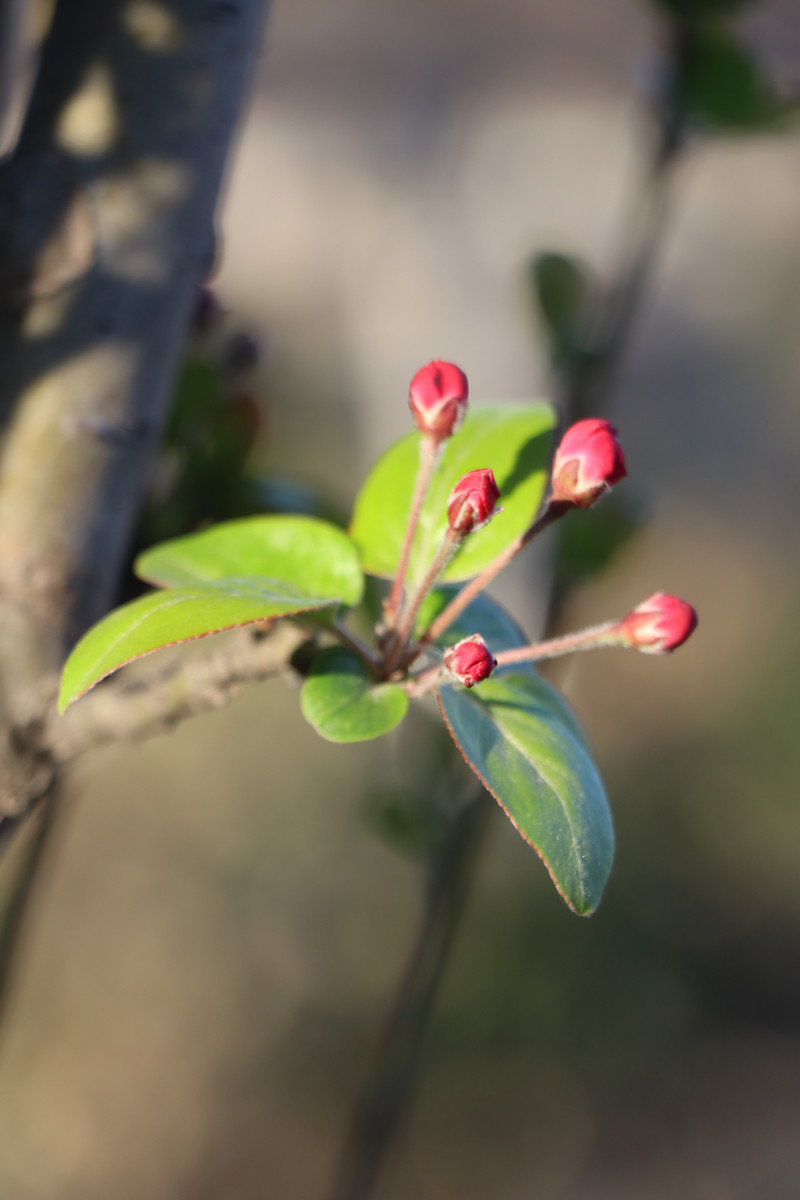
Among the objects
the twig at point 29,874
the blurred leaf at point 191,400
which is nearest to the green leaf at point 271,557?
the blurred leaf at point 191,400

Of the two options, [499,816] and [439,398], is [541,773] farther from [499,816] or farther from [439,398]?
[499,816]

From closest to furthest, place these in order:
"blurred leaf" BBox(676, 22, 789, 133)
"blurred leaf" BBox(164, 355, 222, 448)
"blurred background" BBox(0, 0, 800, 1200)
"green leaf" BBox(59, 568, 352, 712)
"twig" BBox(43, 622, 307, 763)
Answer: "green leaf" BBox(59, 568, 352, 712) → "twig" BBox(43, 622, 307, 763) → "blurred leaf" BBox(164, 355, 222, 448) → "blurred leaf" BBox(676, 22, 789, 133) → "blurred background" BBox(0, 0, 800, 1200)

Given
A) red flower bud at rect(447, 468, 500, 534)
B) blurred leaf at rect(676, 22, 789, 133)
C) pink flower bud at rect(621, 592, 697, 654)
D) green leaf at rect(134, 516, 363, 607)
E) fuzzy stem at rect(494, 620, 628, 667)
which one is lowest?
green leaf at rect(134, 516, 363, 607)

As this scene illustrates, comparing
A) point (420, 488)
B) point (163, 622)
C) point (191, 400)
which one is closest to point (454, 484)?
point (420, 488)

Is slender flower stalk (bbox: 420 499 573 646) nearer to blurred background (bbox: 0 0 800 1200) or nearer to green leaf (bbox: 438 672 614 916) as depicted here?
green leaf (bbox: 438 672 614 916)

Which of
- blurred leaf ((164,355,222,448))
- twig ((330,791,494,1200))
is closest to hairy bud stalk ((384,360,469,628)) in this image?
blurred leaf ((164,355,222,448))

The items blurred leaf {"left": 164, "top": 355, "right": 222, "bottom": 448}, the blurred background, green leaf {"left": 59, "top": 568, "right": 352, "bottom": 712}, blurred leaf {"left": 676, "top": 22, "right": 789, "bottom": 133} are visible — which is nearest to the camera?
green leaf {"left": 59, "top": 568, "right": 352, "bottom": 712}
